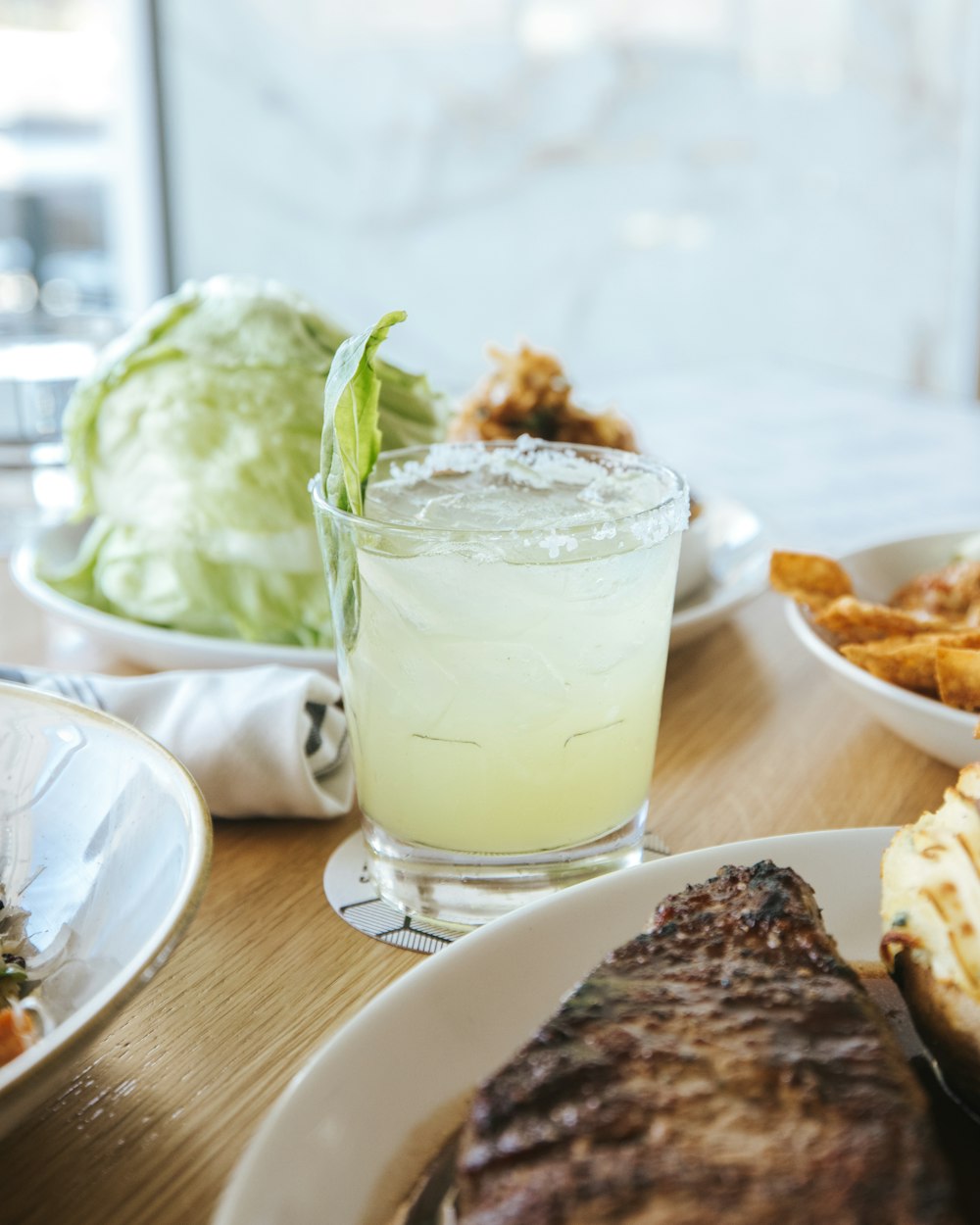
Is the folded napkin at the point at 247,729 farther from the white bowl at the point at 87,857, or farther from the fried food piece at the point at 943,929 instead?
the fried food piece at the point at 943,929

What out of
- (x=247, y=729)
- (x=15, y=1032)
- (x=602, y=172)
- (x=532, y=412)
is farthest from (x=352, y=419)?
(x=602, y=172)

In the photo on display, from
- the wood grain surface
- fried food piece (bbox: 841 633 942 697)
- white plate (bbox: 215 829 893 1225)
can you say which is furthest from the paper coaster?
fried food piece (bbox: 841 633 942 697)

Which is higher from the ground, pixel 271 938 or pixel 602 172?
pixel 602 172

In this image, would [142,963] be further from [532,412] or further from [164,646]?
[532,412]

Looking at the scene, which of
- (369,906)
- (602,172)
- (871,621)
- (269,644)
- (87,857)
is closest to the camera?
(87,857)

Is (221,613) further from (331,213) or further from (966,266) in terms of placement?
(966,266)

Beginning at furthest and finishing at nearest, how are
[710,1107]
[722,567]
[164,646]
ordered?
[722,567] → [164,646] → [710,1107]
